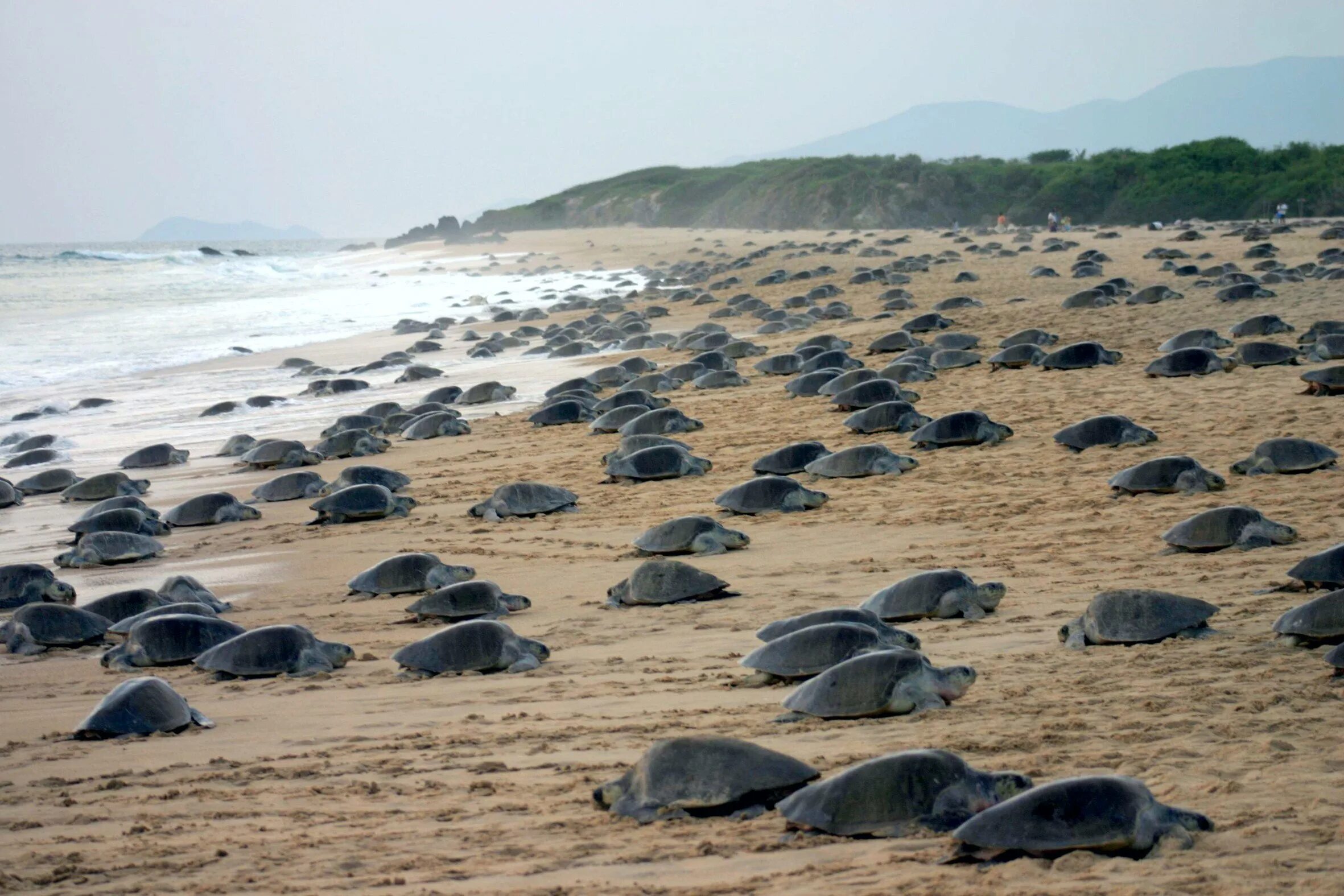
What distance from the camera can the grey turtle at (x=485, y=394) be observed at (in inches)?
607

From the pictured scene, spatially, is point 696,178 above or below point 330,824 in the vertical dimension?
above

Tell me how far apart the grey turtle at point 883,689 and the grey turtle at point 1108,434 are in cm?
512

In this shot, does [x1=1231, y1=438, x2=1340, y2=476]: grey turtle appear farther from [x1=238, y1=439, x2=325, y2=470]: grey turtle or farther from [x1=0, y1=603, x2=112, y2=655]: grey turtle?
[x1=238, y1=439, x2=325, y2=470]: grey turtle

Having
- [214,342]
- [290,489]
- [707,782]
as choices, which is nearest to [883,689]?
[707,782]

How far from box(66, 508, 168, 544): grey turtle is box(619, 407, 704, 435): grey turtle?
4.19m

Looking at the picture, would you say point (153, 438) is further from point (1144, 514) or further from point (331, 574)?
point (1144, 514)

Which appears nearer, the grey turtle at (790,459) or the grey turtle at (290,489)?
the grey turtle at (790,459)

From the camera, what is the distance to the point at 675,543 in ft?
24.9

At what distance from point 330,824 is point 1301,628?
11.7 ft

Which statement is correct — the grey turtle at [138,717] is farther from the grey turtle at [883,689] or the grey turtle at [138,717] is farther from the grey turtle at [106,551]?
the grey turtle at [106,551]

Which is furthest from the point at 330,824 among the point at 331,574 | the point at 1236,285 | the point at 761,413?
the point at 1236,285

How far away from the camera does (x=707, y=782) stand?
12.0 feet

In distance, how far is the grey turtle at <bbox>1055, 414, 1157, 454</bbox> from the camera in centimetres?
917

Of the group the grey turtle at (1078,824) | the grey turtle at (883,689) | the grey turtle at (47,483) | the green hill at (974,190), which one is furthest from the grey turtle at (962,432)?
the green hill at (974,190)
